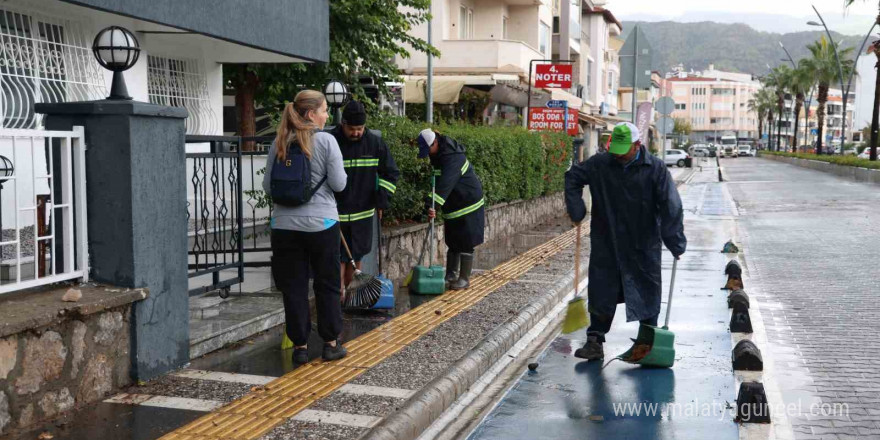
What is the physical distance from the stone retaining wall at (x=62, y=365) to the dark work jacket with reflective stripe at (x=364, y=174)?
2.62 meters

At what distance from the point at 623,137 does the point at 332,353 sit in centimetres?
262

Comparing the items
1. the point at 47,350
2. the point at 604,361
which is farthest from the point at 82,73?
the point at 604,361

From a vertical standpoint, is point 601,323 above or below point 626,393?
above

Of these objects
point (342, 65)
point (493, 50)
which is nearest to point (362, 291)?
point (342, 65)

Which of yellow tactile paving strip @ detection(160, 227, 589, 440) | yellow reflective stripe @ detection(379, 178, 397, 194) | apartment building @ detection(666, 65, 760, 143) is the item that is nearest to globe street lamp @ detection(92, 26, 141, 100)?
yellow tactile paving strip @ detection(160, 227, 589, 440)

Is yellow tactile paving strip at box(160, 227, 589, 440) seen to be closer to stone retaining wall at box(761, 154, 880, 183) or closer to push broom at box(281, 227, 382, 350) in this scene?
push broom at box(281, 227, 382, 350)

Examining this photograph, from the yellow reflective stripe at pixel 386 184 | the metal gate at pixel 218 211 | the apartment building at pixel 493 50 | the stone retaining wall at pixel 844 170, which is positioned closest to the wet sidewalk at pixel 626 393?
the yellow reflective stripe at pixel 386 184

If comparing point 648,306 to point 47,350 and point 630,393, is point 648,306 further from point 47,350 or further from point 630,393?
point 47,350

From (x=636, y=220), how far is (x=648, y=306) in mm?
667

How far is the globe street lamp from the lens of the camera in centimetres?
596

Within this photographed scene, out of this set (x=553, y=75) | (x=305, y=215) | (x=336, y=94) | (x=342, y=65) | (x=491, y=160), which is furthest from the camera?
(x=553, y=75)

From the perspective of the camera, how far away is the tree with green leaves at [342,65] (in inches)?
685

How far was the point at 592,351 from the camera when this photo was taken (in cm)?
748

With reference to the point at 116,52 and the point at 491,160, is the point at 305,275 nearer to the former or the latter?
the point at 116,52
